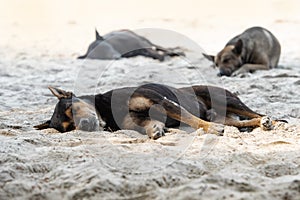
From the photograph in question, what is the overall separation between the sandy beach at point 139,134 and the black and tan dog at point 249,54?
28 cm

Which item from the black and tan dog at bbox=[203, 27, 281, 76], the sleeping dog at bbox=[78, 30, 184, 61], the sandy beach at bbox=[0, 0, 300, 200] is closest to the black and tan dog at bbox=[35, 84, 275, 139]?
the sandy beach at bbox=[0, 0, 300, 200]

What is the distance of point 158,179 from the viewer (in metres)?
3.47

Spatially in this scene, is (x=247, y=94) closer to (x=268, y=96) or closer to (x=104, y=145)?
(x=268, y=96)

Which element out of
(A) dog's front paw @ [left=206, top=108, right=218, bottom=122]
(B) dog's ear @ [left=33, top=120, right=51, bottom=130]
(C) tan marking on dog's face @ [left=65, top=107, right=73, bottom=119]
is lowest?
(B) dog's ear @ [left=33, top=120, right=51, bottom=130]

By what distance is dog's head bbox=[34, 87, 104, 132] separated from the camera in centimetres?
513

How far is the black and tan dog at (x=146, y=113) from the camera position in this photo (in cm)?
518

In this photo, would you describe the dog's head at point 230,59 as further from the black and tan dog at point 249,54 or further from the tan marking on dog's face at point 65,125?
the tan marking on dog's face at point 65,125

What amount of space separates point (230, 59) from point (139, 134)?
4.74m

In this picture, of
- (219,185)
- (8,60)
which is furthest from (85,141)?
(8,60)

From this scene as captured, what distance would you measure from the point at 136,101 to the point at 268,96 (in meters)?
2.23

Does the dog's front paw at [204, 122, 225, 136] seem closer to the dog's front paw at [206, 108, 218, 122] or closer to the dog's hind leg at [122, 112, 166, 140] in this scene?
the dog's hind leg at [122, 112, 166, 140]

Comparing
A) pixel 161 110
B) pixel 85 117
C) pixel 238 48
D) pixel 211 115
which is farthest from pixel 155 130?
pixel 238 48

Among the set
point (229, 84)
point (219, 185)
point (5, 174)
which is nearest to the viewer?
point (219, 185)

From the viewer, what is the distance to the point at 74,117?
5266mm
